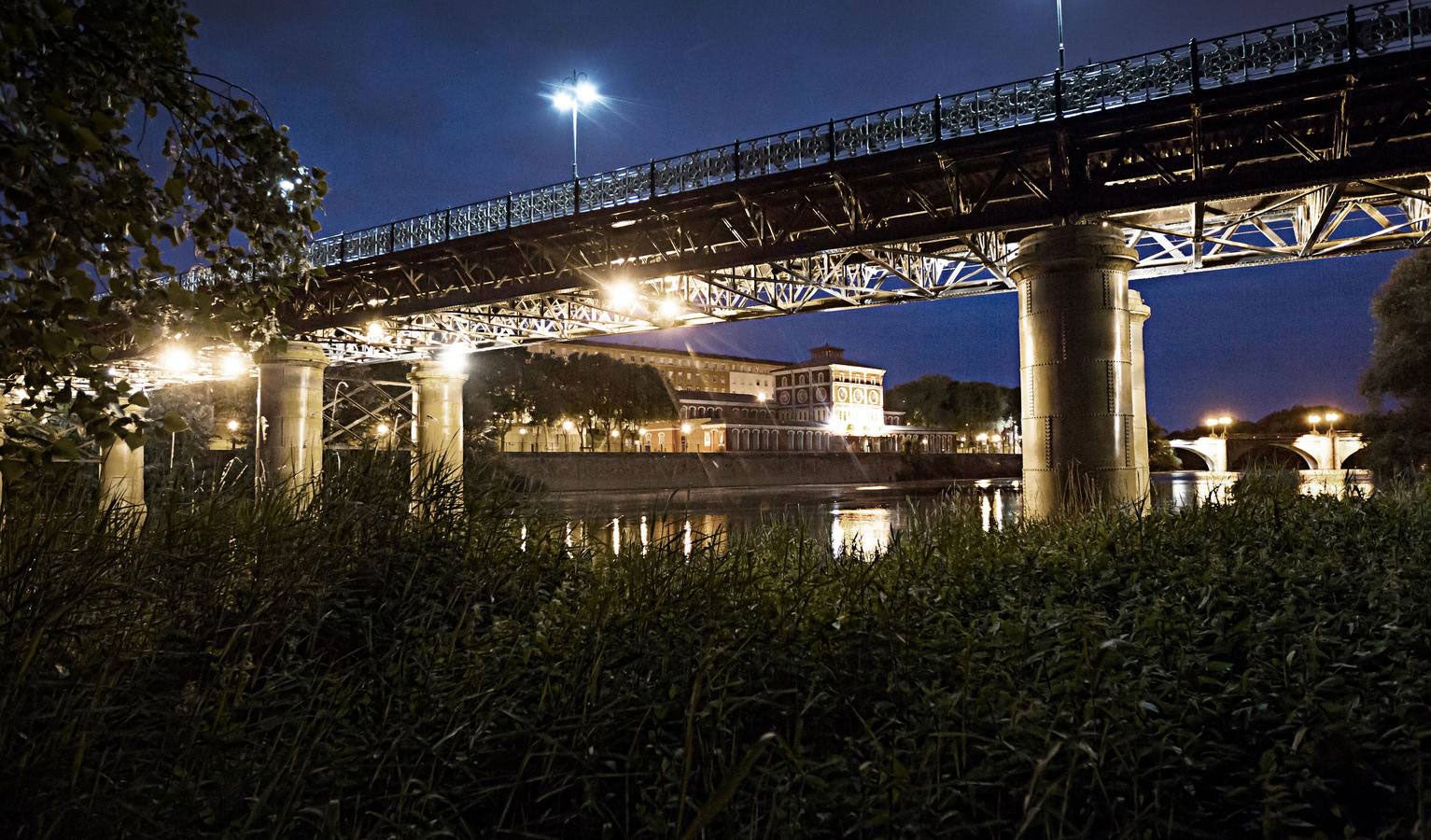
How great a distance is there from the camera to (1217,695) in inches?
156

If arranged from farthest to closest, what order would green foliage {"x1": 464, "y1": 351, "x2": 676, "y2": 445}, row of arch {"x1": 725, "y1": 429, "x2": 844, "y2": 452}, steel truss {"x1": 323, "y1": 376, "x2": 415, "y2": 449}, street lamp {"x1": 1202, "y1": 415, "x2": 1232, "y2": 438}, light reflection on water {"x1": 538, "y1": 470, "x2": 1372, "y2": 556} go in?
row of arch {"x1": 725, "y1": 429, "x2": 844, "y2": 452} → street lamp {"x1": 1202, "y1": 415, "x2": 1232, "y2": 438} → green foliage {"x1": 464, "y1": 351, "x2": 676, "y2": 445} → steel truss {"x1": 323, "y1": 376, "x2": 415, "y2": 449} → light reflection on water {"x1": 538, "y1": 470, "x2": 1372, "y2": 556}

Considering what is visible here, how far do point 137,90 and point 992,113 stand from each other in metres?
15.8

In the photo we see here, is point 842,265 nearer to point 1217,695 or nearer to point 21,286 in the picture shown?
point 1217,695

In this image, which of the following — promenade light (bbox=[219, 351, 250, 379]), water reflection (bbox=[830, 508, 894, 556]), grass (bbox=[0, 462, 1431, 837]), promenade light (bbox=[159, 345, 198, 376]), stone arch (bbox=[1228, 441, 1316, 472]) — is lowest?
water reflection (bbox=[830, 508, 894, 556])

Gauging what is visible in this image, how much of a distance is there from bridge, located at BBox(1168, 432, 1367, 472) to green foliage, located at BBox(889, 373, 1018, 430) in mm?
25339

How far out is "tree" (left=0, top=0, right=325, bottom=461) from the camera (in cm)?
256

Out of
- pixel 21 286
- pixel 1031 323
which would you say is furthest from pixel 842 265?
pixel 21 286

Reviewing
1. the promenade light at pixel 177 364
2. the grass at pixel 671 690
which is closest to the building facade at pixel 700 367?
the promenade light at pixel 177 364

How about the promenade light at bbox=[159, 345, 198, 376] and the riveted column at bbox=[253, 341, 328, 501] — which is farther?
the promenade light at bbox=[159, 345, 198, 376]

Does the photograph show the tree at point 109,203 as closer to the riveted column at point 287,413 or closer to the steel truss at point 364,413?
the steel truss at point 364,413

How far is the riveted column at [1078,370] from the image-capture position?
13.6m

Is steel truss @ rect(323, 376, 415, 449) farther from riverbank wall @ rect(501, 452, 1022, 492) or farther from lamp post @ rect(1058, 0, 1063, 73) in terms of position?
lamp post @ rect(1058, 0, 1063, 73)

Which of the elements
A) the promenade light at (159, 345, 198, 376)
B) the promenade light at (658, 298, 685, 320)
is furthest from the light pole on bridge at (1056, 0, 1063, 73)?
the promenade light at (159, 345, 198, 376)

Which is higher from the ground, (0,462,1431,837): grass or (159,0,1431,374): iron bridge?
(159,0,1431,374): iron bridge
